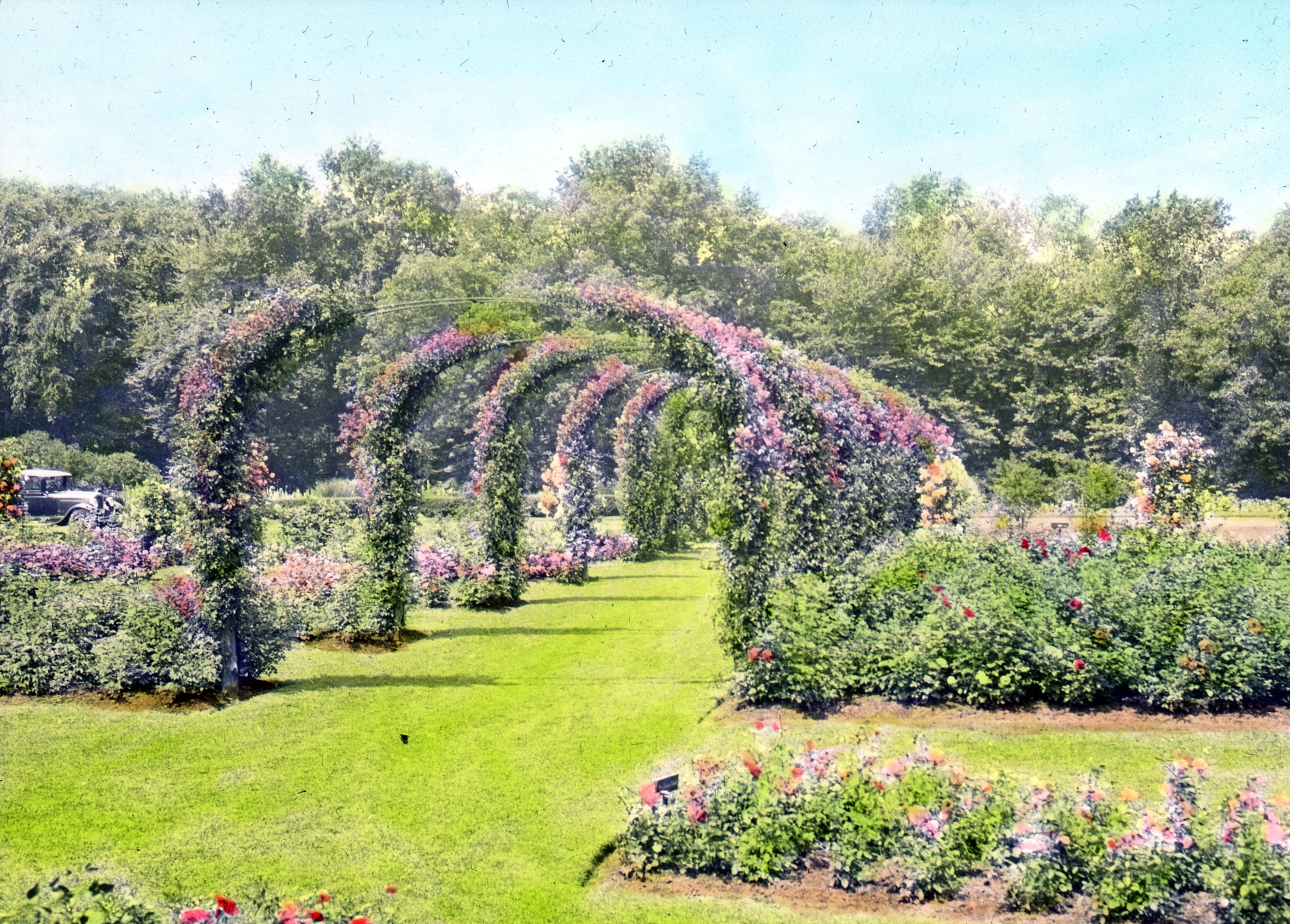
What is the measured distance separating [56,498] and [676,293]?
20.7 meters

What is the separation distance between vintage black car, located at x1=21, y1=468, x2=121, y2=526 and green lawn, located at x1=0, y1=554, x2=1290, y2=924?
18.0m

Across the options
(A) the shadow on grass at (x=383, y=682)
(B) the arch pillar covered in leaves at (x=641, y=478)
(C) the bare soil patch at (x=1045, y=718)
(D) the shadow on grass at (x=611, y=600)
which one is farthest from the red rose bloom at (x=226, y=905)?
(B) the arch pillar covered in leaves at (x=641, y=478)

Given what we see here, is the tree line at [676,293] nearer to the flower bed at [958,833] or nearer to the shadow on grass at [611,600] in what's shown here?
the shadow on grass at [611,600]

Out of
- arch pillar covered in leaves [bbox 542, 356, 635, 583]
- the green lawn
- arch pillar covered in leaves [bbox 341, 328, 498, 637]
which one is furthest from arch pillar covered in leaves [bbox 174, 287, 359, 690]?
arch pillar covered in leaves [bbox 542, 356, 635, 583]

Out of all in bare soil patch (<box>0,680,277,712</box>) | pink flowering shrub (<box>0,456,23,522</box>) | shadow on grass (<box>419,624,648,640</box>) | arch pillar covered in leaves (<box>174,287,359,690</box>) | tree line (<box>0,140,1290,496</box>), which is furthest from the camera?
tree line (<box>0,140,1290,496</box>)

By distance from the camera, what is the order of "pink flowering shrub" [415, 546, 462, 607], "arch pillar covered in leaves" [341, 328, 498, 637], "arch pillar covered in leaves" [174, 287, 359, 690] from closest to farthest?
"arch pillar covered in leaves" [174, 287, 359, 690] → "arch pillar covered in leaves" [341, 328, 498, 637] → "pink flowering shrub" [415, 546, 462, 607]

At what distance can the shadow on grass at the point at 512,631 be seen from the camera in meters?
14.1

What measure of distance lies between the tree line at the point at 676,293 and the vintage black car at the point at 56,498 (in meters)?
6.84

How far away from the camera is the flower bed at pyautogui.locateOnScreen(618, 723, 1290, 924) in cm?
552

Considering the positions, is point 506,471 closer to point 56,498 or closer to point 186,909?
point 186,909

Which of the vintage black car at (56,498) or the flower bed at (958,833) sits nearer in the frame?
the flower bed at (958,833)

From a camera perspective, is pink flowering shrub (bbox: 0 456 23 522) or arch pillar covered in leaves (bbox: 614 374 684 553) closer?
pink flowering shrub (bbox: 0 456 23 522)

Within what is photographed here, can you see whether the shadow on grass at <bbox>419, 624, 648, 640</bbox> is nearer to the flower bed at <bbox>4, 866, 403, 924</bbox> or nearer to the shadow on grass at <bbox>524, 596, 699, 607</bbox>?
the shadow on grass at <bbox>524, 596, 699, 607</bbox>

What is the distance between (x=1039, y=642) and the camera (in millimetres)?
9484
